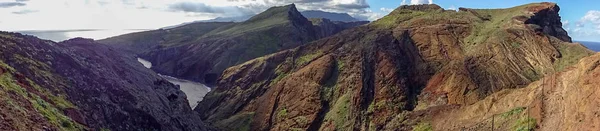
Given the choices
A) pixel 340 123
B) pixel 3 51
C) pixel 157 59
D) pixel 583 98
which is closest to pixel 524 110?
pixel 583 98

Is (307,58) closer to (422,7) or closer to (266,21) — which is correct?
(422,7)

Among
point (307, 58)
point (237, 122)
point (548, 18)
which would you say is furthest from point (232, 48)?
point (548, 18)

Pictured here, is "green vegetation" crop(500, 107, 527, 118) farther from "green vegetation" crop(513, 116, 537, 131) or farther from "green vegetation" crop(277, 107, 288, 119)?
"green vegetation" crop(277, 107, 288, 119)

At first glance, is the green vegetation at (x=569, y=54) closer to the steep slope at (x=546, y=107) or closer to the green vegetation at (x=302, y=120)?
the steep slope at (x=546, y=107)

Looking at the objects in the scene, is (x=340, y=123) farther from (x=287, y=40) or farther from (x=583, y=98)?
(x=287, y=40)

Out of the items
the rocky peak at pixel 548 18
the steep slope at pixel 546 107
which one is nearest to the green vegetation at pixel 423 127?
the steep slope at pixel 546 107

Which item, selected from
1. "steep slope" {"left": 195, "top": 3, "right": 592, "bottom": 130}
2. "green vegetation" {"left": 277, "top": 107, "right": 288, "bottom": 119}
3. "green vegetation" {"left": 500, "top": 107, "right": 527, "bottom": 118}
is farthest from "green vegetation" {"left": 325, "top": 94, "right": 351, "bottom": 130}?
"green vegetation" {"left": 500, "top": 107, "right": 527, "bottom": 118}
